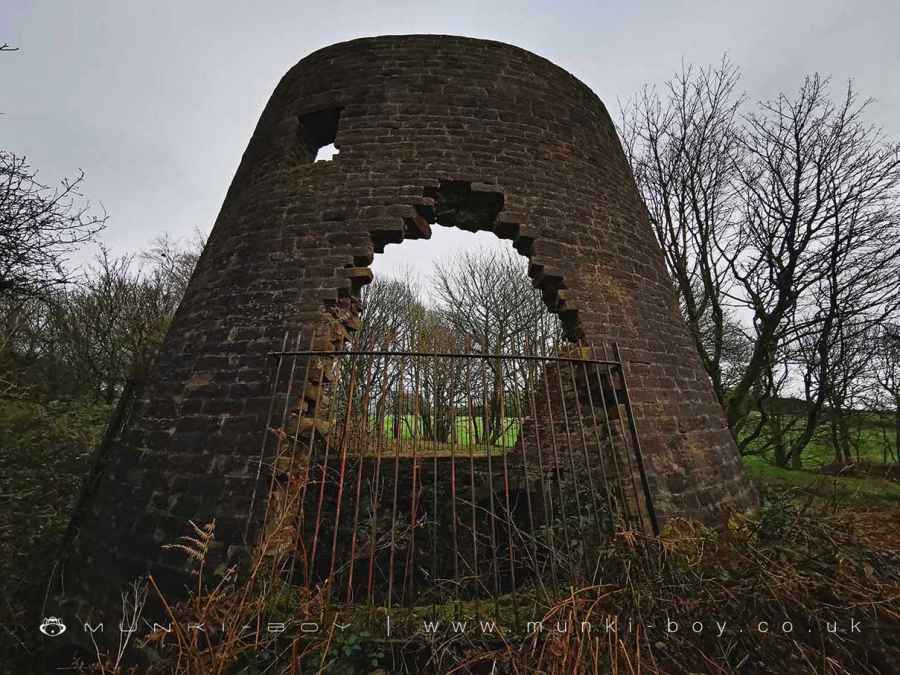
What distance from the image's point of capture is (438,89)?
466 cm

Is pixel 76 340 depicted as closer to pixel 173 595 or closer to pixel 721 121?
pixel 173 595

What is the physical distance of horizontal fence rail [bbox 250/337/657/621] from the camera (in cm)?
242

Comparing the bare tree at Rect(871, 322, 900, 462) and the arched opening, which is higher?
the bare tree at Rect(871, 322, 900, 462)

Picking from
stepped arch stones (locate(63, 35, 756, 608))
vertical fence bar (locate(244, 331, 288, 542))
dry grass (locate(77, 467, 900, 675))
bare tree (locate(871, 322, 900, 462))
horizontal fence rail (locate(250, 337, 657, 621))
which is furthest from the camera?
bare tree (locate(871, 322, 900, 462))

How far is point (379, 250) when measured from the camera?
3973 millimetres

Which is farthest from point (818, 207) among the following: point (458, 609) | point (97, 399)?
point (97, 399)

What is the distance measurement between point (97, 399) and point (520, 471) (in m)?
12.3

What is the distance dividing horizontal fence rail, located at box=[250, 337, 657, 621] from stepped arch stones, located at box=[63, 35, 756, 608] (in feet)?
0.84

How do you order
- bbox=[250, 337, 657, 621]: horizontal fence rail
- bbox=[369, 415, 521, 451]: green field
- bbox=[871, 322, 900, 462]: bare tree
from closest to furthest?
bbox=[250, 337, 657, 621]: horizontal fence rail
bbox=[369, 415, 521, 451]: green field
bbox=[871, 322, 900, 462]: bare tree

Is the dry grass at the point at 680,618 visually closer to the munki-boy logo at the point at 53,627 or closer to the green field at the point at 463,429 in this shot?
the green field at the point at 463,429

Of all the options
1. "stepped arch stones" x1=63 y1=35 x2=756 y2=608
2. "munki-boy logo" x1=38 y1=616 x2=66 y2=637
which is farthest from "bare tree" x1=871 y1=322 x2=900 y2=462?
"munki-boy logo" x1=38 y1=616 x2=66 y2=637

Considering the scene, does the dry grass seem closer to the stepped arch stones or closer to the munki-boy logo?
the stepped arch stones

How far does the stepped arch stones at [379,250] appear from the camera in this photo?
3166 millimetres

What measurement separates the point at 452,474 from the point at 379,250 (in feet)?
8.65
